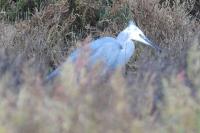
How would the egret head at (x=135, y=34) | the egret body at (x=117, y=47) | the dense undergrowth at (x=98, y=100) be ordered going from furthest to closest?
the egret head at (x=135, y=34), the egret body at (x=117, y=47), the dense undergrowth at (x=98, y=100)

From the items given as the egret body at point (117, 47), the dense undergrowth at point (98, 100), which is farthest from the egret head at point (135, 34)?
the dense undergrowth at point (98, 100)

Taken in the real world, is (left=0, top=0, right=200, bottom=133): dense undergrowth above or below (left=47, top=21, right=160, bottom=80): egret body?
above

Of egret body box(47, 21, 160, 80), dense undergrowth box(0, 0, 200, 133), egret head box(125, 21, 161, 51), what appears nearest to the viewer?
dense undergrowth box(0, 0, 200, 133)

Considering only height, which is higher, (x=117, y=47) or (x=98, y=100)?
(x=98, y=100)

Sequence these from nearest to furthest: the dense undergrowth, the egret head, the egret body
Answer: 1. the dense undergrowth
2. the egret body
3. the egret head

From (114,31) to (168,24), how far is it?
50cm

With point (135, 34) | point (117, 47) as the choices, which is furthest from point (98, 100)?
point (135, 34)

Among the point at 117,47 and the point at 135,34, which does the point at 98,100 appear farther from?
the point at 135,34

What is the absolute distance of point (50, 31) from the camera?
201 inches

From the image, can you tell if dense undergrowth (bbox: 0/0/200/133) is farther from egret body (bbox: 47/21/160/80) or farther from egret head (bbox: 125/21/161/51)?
egret head (bbox: 125/21/161/51)

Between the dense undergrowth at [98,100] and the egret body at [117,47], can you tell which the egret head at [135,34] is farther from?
the dense undergrowth at [98,100]

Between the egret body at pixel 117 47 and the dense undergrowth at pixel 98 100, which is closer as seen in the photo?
the dense undergrowth at pixel 98 100

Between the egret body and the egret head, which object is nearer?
the egret body

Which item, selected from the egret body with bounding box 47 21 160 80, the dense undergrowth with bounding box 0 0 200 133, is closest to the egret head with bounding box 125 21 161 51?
the egret body with bounding box 47 21 160 80
